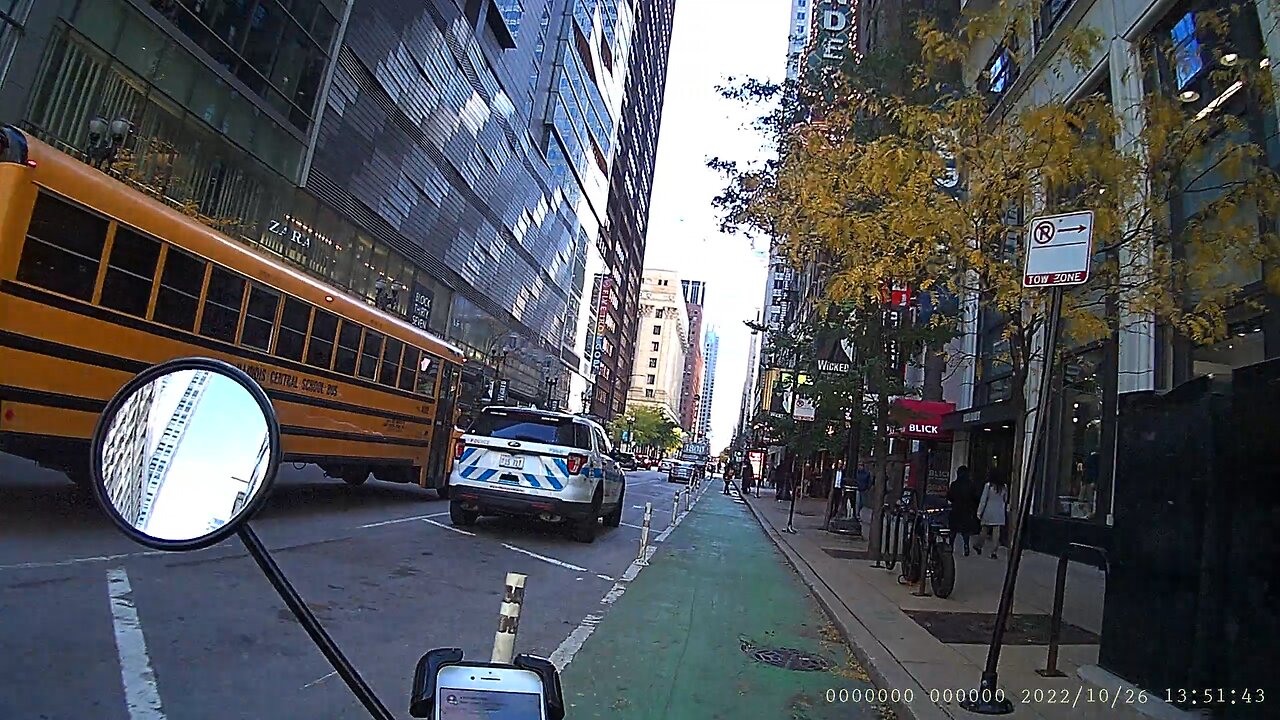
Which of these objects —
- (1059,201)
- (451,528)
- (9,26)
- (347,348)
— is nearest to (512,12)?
(9,26)

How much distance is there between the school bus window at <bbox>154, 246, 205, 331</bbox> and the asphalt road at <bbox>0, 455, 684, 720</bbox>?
234 cm

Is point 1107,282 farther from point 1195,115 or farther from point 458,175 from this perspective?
point 458,175

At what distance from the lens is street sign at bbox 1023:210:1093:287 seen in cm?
590

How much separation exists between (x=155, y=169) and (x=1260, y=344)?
71.8ft

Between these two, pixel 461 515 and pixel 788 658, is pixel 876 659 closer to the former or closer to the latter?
pixel 788 658

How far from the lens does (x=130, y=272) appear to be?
8.79 metres

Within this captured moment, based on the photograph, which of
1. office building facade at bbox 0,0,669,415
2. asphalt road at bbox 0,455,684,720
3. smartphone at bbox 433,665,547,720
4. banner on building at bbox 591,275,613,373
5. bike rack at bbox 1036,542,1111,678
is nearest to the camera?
smartphone at bbox 433,665,547,720

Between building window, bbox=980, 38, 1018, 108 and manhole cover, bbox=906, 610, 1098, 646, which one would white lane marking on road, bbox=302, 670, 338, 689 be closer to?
manhole cover, bbox=906, 610, 1098, 646

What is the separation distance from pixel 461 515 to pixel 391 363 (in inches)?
125

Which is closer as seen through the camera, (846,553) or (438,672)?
(438,672)

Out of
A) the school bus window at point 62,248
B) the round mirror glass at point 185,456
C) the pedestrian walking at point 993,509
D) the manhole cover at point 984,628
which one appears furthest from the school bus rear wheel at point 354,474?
the round mirror glass at point 185,456

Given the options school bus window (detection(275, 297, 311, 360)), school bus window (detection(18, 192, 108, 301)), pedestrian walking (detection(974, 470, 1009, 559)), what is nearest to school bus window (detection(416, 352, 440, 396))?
school bus window (detection(275, 297, 311, 360))

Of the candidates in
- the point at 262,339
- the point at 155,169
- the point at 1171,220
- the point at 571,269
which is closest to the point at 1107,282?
the point at 1171,220

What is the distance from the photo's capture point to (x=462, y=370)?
18141mm
